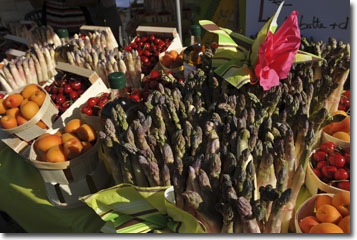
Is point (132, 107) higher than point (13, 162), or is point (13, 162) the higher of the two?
point (132, 107)

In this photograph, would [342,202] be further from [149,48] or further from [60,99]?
[149,48]

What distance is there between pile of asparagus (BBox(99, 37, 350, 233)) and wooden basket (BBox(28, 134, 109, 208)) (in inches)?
12.1

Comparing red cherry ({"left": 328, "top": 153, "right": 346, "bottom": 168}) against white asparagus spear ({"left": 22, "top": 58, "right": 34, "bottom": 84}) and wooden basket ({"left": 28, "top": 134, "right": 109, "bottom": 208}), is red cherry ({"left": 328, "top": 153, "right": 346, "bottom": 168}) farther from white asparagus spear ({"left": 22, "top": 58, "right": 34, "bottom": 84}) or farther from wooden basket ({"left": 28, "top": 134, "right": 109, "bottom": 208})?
white asparagus spear ({"left": 22, "top": 58, "right": 34, "bottom": 84})

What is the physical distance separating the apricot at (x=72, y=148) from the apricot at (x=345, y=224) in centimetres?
173

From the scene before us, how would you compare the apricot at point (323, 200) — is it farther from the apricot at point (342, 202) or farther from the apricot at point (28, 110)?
the apricot at point (28, 110)

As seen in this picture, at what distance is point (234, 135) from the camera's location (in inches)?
62.8

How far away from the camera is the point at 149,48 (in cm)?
386

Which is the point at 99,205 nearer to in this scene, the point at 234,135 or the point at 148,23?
the point at 234,135

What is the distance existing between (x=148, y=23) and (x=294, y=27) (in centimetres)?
578

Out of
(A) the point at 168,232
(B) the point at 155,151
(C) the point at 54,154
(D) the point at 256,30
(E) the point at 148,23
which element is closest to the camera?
(A) the point at 168,232

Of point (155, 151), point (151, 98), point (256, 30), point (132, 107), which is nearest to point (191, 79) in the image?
point (151, 98)

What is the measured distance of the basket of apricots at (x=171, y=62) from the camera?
3.15 meters

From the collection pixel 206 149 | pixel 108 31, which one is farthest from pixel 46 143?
pixel 108 31

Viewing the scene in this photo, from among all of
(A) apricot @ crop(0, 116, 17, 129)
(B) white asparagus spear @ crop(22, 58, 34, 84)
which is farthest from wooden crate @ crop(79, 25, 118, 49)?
(A) apricot @ crop(0, 116, 17, 129)
